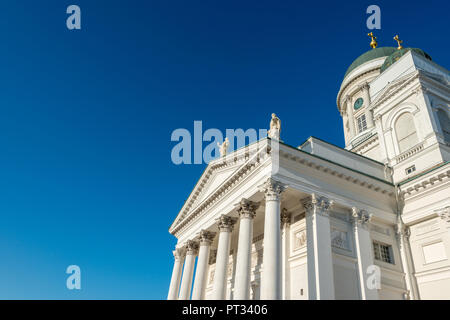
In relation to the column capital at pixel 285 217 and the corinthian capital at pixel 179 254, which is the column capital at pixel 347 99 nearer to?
the column capital at pixel 285 217

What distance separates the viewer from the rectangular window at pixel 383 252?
17.6 m

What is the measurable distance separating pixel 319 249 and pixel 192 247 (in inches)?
462

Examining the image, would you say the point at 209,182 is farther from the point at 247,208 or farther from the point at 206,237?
the point at 247,208

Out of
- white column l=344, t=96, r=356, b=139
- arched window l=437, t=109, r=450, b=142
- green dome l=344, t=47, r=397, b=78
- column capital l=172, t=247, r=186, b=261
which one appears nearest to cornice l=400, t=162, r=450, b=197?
arched window l=437, t=109, r=450, b=142

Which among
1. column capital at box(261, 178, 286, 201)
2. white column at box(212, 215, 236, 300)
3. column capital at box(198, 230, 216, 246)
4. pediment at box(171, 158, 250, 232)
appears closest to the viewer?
column capital at box(261, 178, 286, 201)

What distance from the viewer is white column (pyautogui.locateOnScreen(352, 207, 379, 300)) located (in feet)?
50.5

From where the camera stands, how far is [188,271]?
76.3ft

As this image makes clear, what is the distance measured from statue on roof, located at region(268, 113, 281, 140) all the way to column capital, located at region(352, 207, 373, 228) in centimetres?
586

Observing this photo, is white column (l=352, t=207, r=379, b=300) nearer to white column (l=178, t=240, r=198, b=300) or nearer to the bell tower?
the bell tower

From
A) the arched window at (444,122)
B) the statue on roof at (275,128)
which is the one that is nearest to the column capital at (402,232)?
the arched window at (444,122)

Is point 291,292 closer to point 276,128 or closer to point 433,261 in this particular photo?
point 433,261

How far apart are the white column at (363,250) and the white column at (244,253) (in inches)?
214

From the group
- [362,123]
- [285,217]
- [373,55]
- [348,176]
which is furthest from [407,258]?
[373,55]
